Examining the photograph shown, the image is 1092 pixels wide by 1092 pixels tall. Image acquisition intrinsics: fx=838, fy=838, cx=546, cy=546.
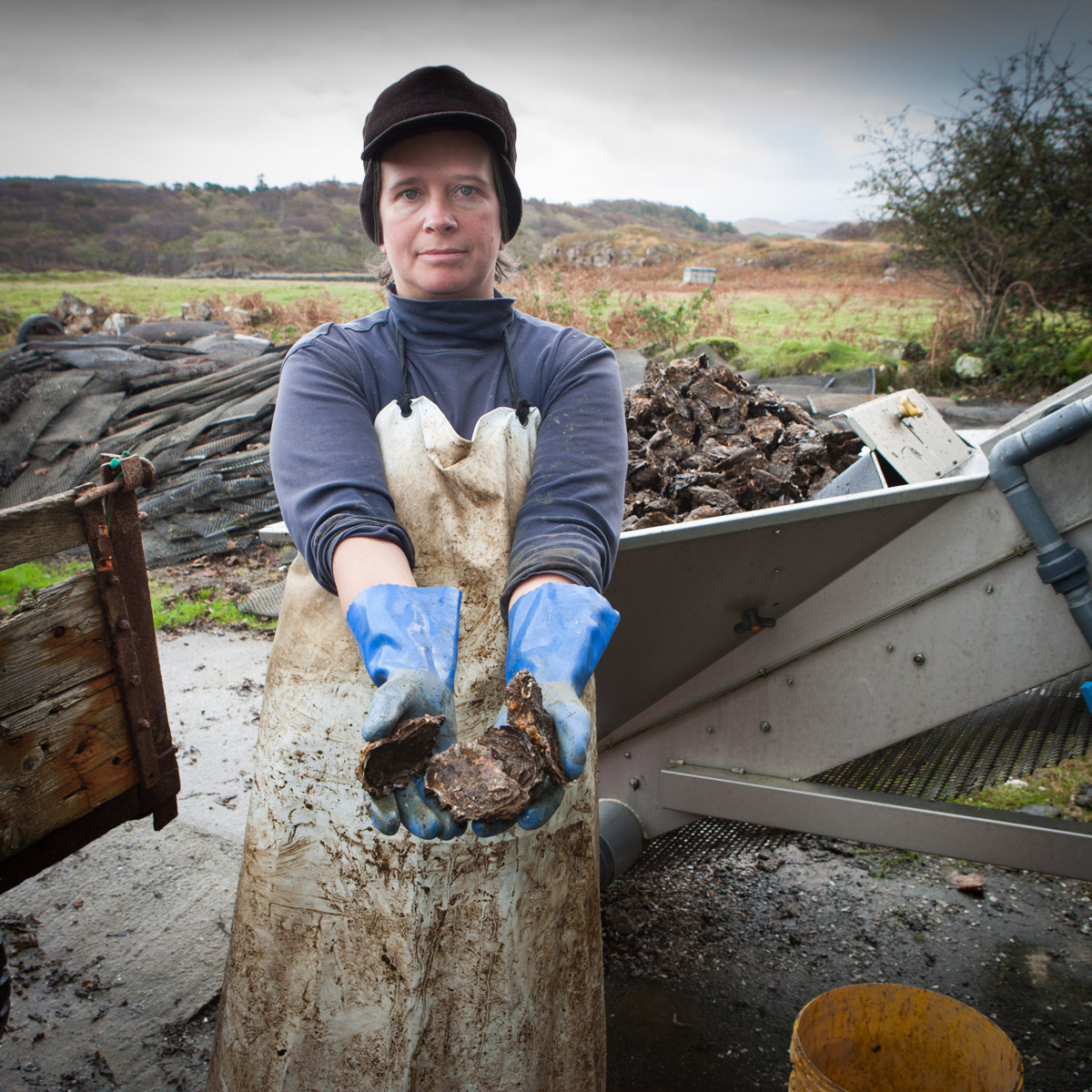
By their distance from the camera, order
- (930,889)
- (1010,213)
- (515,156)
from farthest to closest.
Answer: (1010,213) → (930,889) → (515,156)

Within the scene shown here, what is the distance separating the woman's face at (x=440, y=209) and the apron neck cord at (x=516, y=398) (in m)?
0.13

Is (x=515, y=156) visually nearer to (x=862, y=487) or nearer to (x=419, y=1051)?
(x=862, y=487)

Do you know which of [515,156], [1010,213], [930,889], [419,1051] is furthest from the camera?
[1010,213]

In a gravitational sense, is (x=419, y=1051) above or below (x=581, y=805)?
below

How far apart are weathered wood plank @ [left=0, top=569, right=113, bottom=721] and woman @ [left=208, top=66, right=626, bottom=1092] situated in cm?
41

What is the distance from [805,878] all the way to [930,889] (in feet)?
1.38

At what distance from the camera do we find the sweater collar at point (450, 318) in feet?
5.10

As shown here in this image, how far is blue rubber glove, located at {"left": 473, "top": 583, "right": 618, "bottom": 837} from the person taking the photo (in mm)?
1162

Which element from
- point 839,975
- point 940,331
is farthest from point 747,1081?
point 940,331

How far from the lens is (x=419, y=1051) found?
1.47 meters

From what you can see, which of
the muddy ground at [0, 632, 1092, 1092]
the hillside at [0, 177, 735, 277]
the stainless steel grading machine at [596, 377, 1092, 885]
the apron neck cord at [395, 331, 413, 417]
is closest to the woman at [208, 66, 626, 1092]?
the apron neck cord at [395, 331, 413, 417]

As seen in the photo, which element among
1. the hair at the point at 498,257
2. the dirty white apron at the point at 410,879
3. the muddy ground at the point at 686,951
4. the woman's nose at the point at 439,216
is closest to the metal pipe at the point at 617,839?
the muddy ground at the point at 686,951

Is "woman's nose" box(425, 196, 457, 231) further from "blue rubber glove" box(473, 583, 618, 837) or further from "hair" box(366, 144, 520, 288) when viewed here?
"blue rubber glove" box(473, 583, 618, 837)

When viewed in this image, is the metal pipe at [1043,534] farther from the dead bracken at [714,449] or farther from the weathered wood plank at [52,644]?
the weathered wood plank at [52,644]
